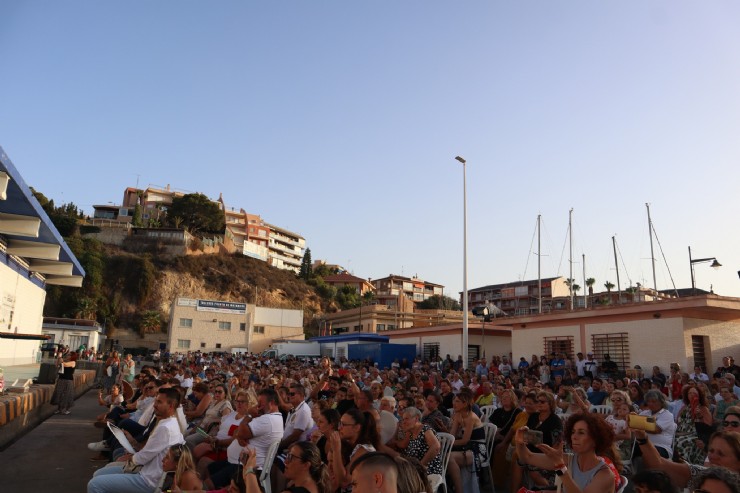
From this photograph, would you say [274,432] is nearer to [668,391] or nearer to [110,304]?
[668,391]

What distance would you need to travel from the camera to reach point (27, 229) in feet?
57.4

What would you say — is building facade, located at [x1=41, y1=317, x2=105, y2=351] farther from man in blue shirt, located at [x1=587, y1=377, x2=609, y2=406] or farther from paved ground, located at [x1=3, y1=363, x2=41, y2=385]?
man in blue shirt, located at [x1=587, y1=377, x2=609, y2=406]

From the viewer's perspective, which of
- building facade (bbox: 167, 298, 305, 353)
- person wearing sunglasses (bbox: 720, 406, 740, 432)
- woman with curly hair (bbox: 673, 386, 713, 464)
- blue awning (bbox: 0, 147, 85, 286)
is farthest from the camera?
building facade (bbox: 167, 298, 305, 353)

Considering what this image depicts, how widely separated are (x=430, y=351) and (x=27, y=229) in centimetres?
1931

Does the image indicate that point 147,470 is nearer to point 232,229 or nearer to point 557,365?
point 557,365

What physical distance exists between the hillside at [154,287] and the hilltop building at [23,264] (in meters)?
33.9

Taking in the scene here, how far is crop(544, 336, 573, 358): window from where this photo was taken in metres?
19.5

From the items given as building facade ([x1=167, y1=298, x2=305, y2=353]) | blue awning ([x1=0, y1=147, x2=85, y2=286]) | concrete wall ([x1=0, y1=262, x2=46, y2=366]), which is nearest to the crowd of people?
blue awning ([x1=0, y1=147, x2=85, y2=286])

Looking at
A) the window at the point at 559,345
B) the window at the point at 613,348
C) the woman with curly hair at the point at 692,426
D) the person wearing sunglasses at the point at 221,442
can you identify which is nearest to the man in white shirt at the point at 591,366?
the window at the point at 613,348

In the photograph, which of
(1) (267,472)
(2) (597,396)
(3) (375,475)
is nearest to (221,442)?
(1) (267,472)


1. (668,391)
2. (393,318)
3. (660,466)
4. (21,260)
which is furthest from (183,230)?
(660,466)

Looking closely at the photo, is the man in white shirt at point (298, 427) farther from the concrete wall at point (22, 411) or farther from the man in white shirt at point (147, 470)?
the concrete wall at point (22, 411)

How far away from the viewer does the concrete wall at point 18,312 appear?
67.4 ft

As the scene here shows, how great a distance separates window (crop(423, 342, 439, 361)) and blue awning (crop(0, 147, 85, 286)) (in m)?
18.0
